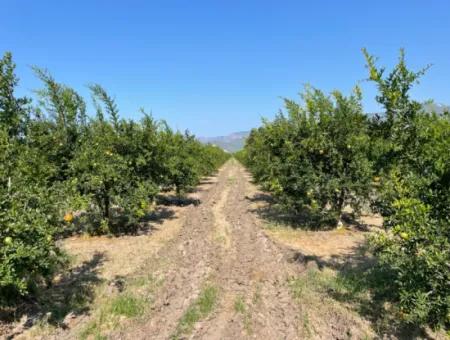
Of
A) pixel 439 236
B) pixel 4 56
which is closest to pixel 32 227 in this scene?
pixel 4 56

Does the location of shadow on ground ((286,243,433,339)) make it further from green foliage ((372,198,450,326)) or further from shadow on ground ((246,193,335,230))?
shadow on ground ((246,193,335,230))

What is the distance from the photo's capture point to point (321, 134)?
405 inches

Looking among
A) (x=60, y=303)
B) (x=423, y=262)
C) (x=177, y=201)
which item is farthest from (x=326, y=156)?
(x=177, y=201)

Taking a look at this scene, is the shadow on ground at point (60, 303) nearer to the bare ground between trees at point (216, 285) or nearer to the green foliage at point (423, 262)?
the bare ground between trees at point (216, 285)

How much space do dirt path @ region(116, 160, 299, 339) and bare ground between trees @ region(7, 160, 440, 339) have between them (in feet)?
0.06

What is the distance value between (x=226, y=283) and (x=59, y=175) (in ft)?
20.1

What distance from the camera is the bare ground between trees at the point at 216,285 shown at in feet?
17.5

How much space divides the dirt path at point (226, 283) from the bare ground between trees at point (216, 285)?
0.02m

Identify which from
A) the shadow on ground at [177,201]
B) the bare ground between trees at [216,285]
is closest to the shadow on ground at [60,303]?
the bare ground between trees at [216,285]

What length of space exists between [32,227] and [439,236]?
5.26 m

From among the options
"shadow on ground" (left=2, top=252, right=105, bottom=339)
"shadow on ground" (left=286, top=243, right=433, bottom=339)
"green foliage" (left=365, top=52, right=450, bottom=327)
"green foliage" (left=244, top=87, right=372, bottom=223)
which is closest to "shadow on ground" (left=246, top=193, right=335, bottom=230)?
"green foliage" (left=244, top=87, right=372, bottom=223)

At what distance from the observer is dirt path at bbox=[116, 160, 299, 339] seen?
5.34m

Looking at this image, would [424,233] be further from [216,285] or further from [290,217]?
[290,217]

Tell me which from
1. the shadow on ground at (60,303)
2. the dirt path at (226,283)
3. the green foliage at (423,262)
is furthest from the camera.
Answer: the shadow on ground at (60,303)
